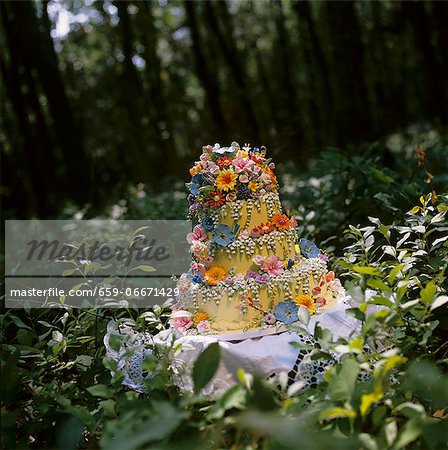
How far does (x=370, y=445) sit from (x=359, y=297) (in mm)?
697

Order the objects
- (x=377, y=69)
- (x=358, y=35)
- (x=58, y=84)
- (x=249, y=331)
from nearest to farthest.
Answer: (x=249, y=331)
(x=358, y=35)
(x=58, y=84)
(x=377, y=69)

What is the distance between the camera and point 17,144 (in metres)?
16.9

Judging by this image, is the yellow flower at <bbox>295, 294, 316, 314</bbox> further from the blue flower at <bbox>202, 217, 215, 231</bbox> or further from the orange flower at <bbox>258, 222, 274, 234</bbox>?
the blue flower at <bbox>202, 217, 215, 231</bbox>

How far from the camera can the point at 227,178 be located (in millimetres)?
3791

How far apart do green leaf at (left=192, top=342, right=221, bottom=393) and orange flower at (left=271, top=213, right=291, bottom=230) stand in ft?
5.80

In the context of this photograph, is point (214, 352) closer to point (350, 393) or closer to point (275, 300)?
point (350, 393)

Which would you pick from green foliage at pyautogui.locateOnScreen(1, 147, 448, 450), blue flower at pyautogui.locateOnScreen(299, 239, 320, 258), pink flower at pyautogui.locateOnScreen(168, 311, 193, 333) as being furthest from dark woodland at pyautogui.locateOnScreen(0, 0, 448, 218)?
green foliage at pyautogui.locateOnScreen(1, 147, 448, 450)

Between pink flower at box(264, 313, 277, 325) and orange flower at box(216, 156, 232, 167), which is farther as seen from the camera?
orange flower at box(216, 156, 232, 167)

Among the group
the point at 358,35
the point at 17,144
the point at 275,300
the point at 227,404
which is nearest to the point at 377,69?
the point at 17,144

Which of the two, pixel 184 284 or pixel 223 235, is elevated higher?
pixel 223 235

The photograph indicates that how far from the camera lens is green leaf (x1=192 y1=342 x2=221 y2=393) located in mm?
2107

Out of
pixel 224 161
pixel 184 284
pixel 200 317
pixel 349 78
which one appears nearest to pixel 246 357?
pixel 200 317

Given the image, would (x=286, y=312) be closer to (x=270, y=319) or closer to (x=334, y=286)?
(x=270, y=319)

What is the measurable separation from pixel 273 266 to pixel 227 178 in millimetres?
580
